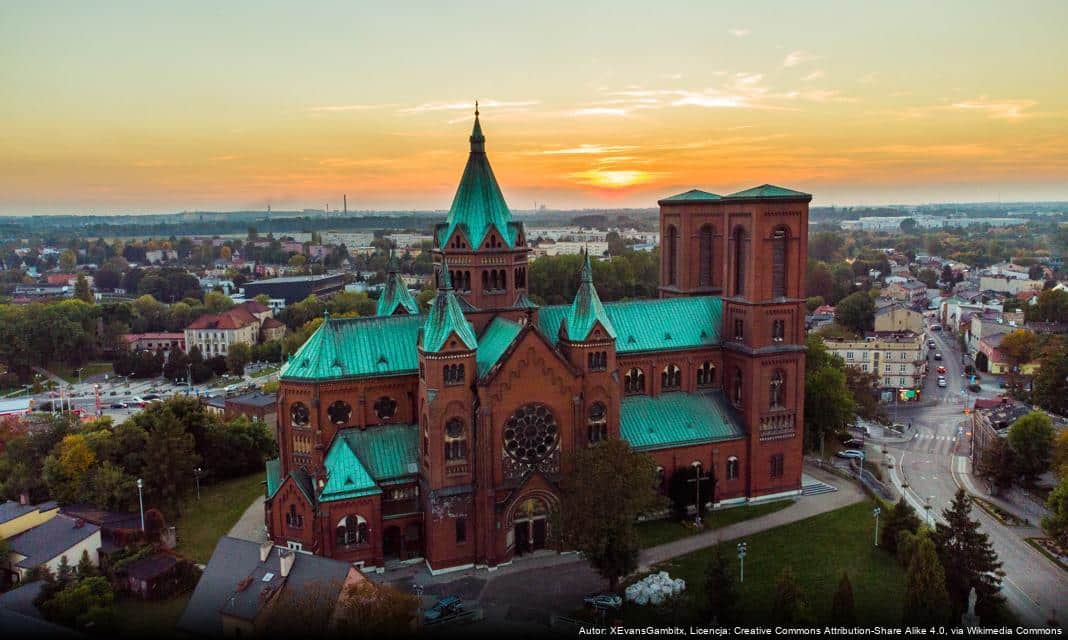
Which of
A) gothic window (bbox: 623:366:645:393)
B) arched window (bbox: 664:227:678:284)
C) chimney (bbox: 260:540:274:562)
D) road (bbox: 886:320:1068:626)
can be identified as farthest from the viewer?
arched window (bbox: 664:227:678:284)

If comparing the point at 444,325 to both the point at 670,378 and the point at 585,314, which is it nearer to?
the point at 585,314

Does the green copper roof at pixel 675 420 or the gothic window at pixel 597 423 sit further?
the green copper roof at pixel 675 420

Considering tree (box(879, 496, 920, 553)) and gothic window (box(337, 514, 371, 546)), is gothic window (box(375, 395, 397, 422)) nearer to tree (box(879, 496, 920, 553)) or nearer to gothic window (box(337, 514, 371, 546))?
gothic window (box(337, 514, 371, 546))

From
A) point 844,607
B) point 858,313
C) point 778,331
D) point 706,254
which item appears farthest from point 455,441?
point 858,313

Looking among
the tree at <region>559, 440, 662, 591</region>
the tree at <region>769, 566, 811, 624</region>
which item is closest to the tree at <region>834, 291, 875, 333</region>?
the tree at <region>559, 440, 662, 591</region>

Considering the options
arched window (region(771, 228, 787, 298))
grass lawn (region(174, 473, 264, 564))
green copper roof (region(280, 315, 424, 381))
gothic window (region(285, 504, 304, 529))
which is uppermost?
arched window (region(771, 228, 787, 298))

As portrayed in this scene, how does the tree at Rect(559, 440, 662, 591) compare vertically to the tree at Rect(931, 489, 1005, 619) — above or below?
above

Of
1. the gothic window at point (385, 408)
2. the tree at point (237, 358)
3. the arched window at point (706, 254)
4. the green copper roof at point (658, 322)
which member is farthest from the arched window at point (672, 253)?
the tree at point (237, 358)

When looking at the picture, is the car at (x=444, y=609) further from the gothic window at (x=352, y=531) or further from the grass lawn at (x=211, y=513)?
the grass lawn at (x=211, y=513)
